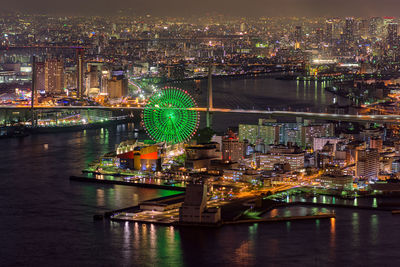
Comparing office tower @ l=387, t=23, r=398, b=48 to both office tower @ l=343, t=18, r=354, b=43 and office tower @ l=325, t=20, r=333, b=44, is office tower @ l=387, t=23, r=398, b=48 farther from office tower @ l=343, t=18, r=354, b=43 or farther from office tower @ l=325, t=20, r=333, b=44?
office tower @ l=325, t=20, r=333, b=44

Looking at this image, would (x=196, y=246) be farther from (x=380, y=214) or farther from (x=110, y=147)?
(x=110, y=147)

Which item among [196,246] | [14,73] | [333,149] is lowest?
[196,246]

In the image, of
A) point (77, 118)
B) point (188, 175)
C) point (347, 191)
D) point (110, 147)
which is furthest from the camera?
point (77, 118)

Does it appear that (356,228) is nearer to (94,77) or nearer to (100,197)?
(100,197)

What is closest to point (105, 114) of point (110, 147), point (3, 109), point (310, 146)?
point (3, 109)

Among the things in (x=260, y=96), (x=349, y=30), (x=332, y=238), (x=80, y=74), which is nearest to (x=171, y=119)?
(x=332, y=238)

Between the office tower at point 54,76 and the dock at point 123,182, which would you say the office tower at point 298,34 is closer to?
the office tower at point 54,76
